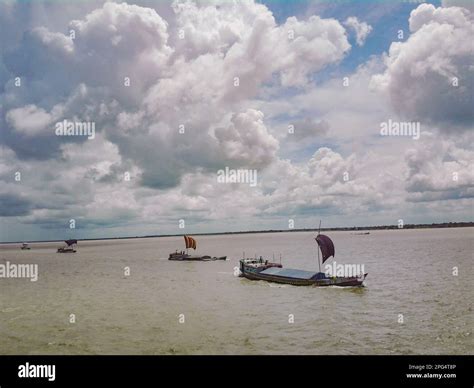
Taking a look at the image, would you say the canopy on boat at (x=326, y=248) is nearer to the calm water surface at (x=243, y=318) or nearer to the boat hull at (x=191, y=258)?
the calm water surface at (x=243, y=318)

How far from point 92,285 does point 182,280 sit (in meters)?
12.3

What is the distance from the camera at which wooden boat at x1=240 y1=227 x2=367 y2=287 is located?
40.8 m

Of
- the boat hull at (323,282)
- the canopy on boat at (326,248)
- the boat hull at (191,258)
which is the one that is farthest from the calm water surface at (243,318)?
the boat hull at (191,258)

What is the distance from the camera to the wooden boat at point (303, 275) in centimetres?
4075

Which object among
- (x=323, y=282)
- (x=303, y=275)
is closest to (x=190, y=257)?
(x=303, y=275)

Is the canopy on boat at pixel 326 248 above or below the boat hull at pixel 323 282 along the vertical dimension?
above

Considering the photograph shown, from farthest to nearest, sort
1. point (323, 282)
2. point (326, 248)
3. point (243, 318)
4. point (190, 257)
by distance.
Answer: point (190, 257) → point (326, 248) → point (323, 282) → point (243, 318)

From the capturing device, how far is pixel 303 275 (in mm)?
44750

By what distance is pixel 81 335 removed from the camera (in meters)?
24.1

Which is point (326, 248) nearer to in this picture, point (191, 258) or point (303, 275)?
point (303, 275)
